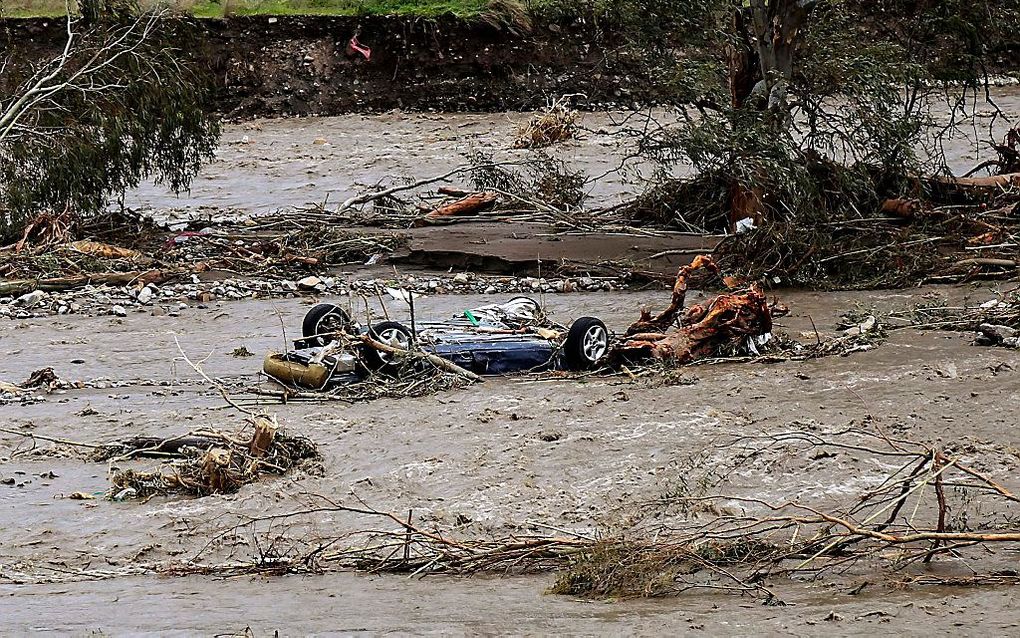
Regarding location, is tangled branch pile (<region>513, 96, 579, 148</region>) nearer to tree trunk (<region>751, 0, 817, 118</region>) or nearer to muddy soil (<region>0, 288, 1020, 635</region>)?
tree trunk (<region>751, 0, 817, 118</region>)

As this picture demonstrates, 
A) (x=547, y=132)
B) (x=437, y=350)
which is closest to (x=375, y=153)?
(x=547, y=132)

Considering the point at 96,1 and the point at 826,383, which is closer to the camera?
the point at 826,383

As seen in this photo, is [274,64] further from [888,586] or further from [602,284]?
[888,586]

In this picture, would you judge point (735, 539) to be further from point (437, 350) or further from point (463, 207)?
point (463, 207)

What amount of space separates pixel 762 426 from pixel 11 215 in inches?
493

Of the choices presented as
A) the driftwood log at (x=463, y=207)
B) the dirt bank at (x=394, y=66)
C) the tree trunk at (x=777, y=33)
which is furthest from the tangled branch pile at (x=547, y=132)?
the tree trunk at (x=777, y=33)

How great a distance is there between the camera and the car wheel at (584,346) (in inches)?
401

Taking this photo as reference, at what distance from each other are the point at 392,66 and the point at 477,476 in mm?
25791

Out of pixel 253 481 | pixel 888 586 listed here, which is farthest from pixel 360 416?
pixel 888 586

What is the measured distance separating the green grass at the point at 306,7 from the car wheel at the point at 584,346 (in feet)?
77.2

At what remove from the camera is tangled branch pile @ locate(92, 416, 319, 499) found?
7.57m

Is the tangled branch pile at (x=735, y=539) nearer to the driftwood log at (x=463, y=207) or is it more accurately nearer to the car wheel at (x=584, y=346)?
the car wheel at (x=584, y=346)

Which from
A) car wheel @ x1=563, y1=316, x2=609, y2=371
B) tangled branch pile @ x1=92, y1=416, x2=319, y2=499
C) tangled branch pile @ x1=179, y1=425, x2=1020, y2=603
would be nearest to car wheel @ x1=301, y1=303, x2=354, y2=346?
car wheel @ x1=563, y1=316, x2=609, y2=371

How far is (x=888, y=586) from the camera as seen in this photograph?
208 inches
